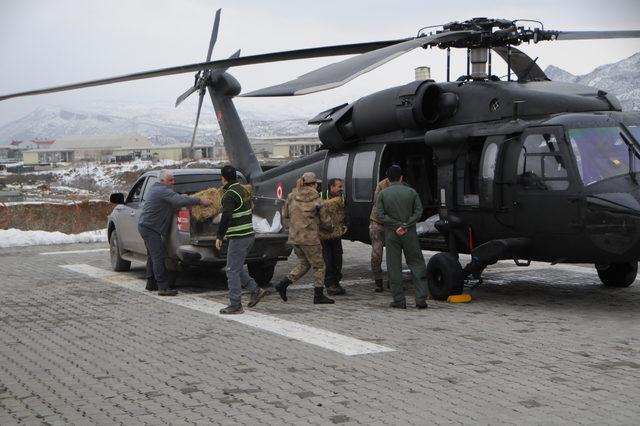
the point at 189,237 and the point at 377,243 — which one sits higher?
the point at 189,237

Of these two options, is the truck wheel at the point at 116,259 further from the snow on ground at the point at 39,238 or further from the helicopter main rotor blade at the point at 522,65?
the helicopter main rotor blade at the point at 522,65

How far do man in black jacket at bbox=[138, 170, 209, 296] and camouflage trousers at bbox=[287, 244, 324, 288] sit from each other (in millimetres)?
1727

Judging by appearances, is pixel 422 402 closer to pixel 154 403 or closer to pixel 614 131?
pixel 154 403

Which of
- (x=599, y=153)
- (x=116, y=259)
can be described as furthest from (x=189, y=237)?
(x=599, y=153)

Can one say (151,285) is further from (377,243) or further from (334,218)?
(377,243)

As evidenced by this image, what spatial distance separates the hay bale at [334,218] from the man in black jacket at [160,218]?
175cm

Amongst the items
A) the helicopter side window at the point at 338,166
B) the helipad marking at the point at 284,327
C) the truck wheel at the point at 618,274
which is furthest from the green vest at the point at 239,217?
the truck wheel at the point at 618,274

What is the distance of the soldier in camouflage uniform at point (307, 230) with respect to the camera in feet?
35.1

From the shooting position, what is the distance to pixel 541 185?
10102 mm

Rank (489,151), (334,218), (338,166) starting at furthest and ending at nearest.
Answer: (338,166) → (334,218) → (489,151)

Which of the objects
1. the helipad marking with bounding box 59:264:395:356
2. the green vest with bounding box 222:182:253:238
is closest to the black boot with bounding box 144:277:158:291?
the helipad marking with bounding box 59:264:395:356

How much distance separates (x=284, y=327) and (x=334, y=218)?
109 inches

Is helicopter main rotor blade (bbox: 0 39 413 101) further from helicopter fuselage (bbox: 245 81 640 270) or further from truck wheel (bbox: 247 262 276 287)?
truck wheel (bbox: 247 262 276 287)

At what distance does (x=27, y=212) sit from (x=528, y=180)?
22.0 m
